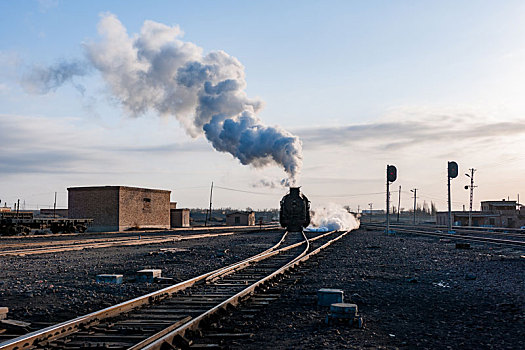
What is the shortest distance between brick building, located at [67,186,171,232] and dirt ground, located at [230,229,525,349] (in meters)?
40.0

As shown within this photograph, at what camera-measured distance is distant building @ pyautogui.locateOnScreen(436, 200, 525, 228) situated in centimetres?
7062

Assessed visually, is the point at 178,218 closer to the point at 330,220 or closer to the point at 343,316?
the point at 330,220

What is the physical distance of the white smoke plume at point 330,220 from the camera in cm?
4663

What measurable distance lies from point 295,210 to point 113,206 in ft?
74.6

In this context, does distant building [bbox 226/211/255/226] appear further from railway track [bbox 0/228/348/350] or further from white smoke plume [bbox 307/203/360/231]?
railway track [bbox 0/228/348/350]

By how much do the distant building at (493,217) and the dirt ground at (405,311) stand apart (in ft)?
206

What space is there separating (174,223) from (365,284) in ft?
188

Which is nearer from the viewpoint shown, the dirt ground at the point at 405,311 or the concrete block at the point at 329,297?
the dirt ground at the point at 405,311

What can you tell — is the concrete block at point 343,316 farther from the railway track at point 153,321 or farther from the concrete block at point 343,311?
the railway track at point 153,321

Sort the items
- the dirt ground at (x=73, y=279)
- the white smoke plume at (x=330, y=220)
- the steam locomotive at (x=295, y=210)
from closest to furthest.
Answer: the dirt ground at (x=73, y=279) → the steam locomotive at (x=295, y=210) → the white smoke plume at (x=330, y=220)

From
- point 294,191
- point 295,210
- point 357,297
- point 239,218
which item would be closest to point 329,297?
point 357,297

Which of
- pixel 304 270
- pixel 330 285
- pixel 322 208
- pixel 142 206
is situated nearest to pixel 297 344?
pixel 330 285

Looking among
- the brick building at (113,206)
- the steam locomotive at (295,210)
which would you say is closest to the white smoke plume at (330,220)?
the steam locomotive at (295,210)

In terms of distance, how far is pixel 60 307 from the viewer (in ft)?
27.5
